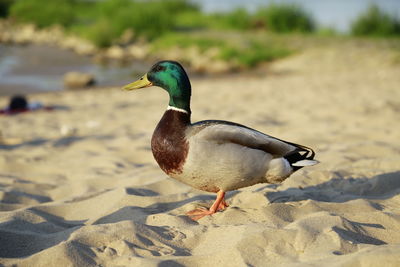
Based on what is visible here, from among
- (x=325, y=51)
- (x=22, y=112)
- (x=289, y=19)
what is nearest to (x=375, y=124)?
(x=22, y=112)

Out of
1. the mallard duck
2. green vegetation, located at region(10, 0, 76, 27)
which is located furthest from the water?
the mallard duck

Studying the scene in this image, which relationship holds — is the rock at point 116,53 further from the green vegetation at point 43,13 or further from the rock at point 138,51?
the green vegetation at point 43,13

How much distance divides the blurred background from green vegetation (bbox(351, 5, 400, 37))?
3 cm

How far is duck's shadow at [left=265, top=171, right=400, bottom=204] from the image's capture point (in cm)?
303

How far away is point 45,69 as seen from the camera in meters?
14.5

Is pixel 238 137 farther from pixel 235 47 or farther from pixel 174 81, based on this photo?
pixel 235 47

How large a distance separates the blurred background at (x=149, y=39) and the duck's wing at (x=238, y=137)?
29.9 ft

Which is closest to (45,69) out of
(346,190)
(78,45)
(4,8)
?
(78,45)

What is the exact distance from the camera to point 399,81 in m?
8.77

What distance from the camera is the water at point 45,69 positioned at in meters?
11.8

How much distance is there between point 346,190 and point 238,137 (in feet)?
3.17

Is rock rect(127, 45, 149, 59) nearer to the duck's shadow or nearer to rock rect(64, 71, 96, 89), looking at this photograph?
rock rect(64, 71, 96, 89)

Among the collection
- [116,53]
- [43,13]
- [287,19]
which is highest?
[43,13]

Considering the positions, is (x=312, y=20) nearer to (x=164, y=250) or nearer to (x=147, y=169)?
(x=147, y=169)
